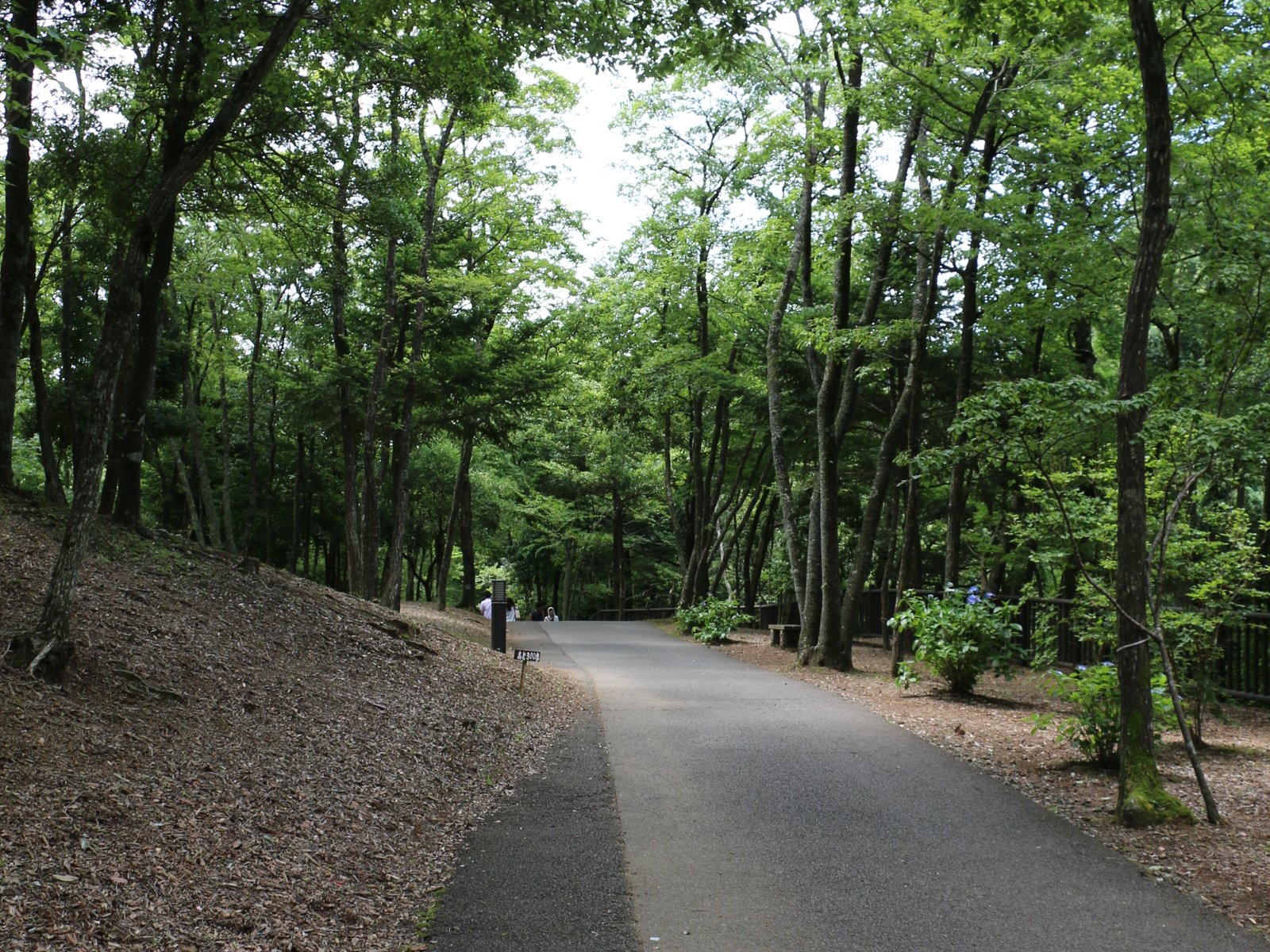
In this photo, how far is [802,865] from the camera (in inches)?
219

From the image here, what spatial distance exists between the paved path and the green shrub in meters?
13.1

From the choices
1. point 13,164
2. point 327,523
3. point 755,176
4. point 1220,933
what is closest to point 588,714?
point 1220,933

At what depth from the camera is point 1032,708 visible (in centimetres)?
1209

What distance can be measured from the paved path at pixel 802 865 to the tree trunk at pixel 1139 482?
2.39ft

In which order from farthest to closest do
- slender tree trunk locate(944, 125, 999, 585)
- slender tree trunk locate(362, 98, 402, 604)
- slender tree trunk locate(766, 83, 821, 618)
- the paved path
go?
slender tree trunk locate(766, 83, 821, 618) → slender tree trunk locate(362, 98, 402, 604) → slender tree trunk locate(944, 125, 999, 585) → the paved path

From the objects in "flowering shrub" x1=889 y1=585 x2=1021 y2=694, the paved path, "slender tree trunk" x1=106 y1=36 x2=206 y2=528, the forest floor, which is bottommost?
the paved path

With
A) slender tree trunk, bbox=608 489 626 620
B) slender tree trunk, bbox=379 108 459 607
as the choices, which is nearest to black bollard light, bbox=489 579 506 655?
slender tree trunk, bbox=379 108 459 607

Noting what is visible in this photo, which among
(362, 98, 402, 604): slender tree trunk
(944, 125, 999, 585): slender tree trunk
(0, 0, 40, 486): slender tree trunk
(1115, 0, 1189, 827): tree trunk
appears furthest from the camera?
(362, 98, 402, 604): slender tree trunk

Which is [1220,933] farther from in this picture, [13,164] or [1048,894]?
[13,164]

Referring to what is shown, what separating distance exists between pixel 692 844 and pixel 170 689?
3.77 meters

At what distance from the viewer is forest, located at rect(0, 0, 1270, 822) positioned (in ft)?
24.3

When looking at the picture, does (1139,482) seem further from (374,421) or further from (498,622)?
(374,421)

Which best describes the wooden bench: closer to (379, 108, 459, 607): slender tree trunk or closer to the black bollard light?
the black bollard light

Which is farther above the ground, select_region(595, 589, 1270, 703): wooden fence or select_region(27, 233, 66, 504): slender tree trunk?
select_region(27, 233, 66, 504): slender tree trunk
